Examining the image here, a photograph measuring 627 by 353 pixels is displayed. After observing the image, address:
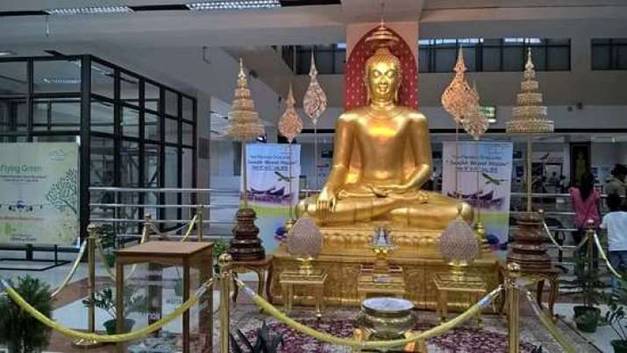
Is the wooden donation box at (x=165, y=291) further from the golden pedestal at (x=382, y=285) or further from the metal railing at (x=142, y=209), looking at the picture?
the metal railing at (x=142, y=209)

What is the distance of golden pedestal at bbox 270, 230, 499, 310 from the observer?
172 inches

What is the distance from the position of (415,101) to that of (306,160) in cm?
1349

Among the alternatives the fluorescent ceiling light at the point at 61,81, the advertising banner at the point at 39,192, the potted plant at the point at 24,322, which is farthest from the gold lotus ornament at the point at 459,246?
the fluorescent ceiling light at the point at 61,81

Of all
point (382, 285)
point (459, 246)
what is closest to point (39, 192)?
point (382, 285)

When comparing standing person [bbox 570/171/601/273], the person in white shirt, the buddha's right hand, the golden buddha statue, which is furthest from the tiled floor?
the golden buddha statue

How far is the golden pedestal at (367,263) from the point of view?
14.3 ft

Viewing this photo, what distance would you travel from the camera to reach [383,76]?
5504 millimetres

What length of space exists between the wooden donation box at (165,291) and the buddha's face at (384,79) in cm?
293

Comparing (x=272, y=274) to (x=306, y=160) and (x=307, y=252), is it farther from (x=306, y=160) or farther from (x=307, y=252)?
(x=306, y=160)

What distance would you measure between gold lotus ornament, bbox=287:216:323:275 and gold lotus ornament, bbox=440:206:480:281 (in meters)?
0.90

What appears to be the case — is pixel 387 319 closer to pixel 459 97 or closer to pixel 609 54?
pixel 459 97

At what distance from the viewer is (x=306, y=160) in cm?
1938

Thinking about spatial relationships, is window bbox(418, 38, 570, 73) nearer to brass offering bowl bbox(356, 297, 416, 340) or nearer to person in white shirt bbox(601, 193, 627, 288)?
person in white shirt bbox(601, 193, 627, 288)

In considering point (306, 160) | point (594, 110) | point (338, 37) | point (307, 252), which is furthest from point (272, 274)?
point (306, 160)
